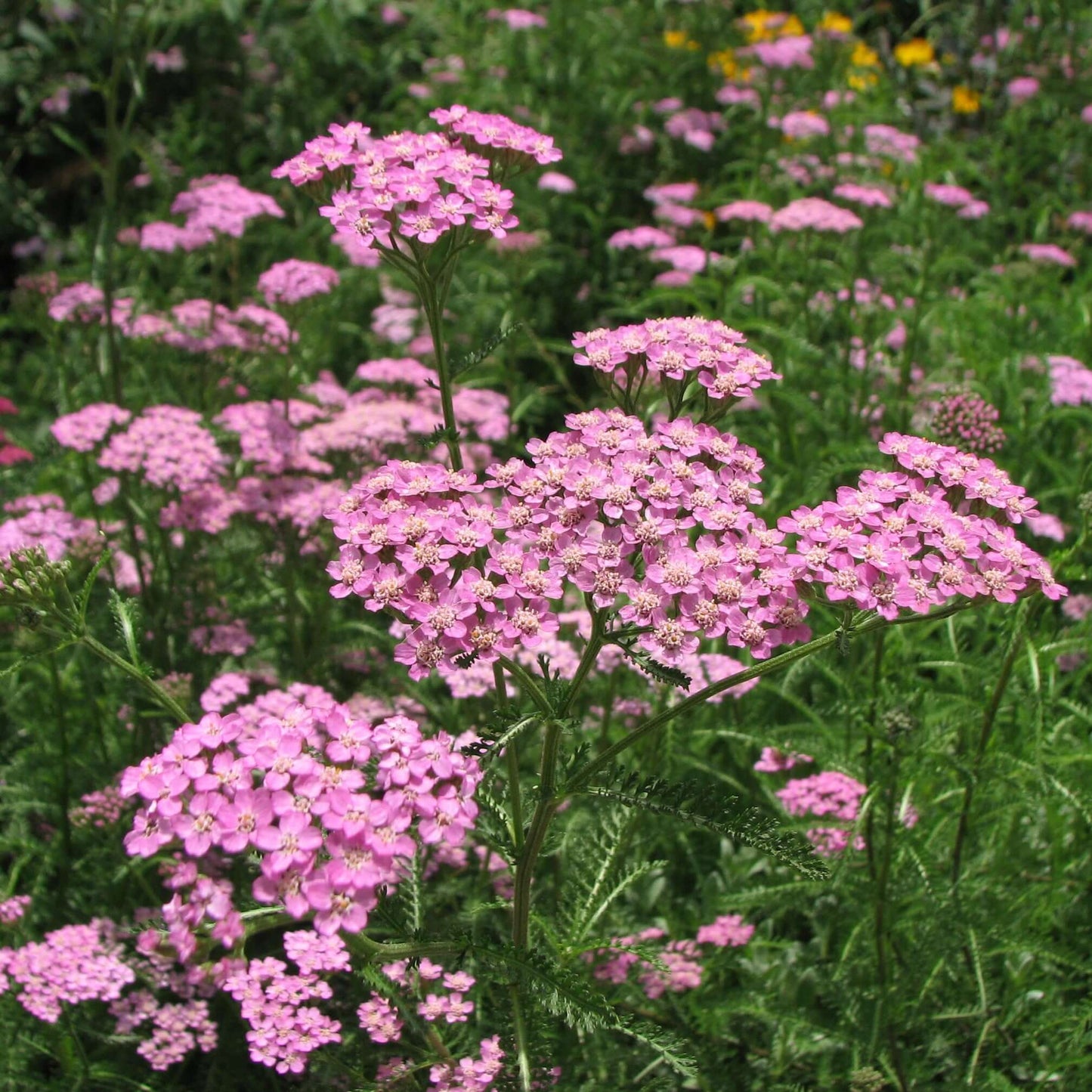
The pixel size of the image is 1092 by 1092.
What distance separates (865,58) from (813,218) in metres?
4.02

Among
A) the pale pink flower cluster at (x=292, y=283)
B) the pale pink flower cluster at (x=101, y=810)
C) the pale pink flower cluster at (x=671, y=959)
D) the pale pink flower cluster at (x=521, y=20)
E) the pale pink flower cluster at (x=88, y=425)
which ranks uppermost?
the pale pink flower cluster at (x=521, y=20)

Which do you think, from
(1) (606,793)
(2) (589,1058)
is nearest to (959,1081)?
(2) (589,1058)

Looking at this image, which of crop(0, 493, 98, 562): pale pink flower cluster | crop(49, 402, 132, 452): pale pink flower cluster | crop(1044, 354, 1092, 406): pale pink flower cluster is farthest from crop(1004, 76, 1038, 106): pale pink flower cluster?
crop(0, 493, 98, 562): pale pink flower cluster

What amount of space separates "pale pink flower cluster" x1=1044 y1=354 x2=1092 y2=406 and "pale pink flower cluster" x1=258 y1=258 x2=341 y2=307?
2579mm

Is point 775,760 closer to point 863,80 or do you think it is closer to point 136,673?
point 136,673

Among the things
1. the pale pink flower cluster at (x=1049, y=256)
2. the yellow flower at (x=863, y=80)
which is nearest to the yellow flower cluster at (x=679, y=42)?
the yellow flower at (x=863, y=80)

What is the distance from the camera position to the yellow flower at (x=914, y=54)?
7.63m

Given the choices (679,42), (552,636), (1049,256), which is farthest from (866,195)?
(679,42)

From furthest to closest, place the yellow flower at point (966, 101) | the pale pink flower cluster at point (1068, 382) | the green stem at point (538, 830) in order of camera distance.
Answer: the yellow flower at point (966, 101) → the pale pink flower cluster at point (1068, 382) → the green stem at point (538, 830)

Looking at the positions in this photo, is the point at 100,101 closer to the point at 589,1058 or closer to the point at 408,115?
the point at 408,115

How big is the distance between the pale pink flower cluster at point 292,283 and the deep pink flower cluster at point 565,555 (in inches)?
80.1

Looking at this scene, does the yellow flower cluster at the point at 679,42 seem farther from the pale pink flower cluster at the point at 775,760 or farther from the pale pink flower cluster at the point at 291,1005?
the pale pink flower cluster at the point at 291,1005

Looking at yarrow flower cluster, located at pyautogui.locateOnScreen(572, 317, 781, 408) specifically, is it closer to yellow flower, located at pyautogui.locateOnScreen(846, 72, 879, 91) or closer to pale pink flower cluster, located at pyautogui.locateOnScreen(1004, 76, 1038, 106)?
yellow flower, located at pyautogui.locateOnScreen(846, 72, 879, 91)

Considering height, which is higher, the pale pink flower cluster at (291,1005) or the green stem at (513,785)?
the green stem at (513,785)
